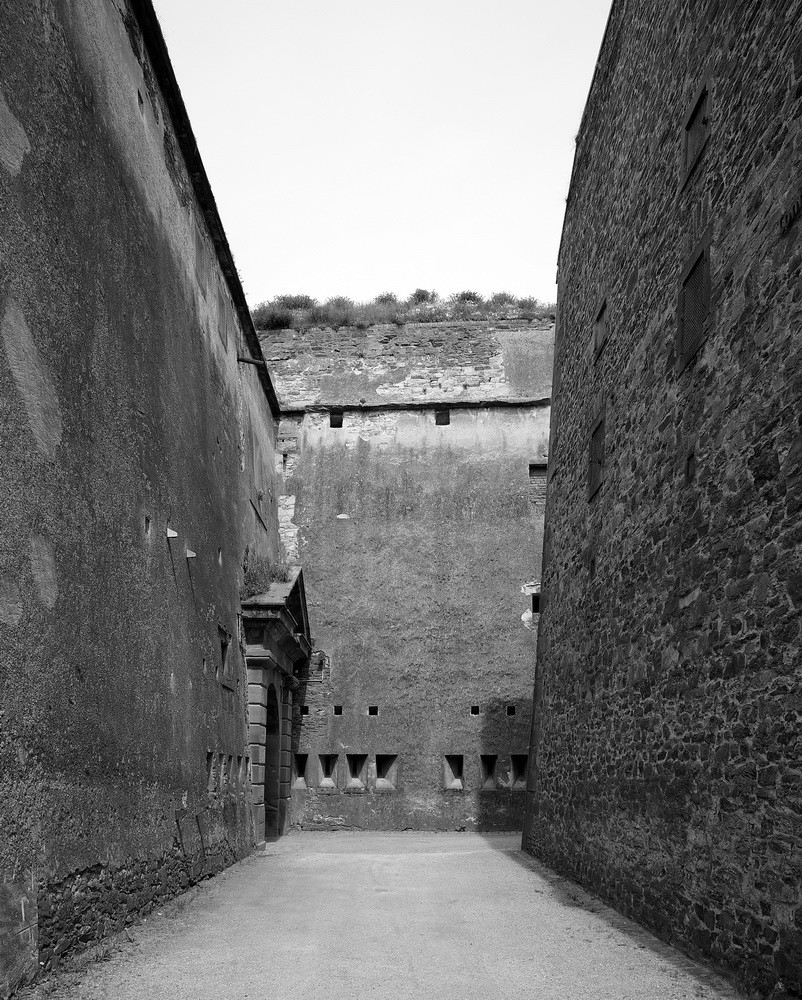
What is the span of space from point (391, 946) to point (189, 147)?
895 centimetres

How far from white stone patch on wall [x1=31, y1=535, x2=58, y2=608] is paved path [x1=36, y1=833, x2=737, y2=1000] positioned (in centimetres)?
230

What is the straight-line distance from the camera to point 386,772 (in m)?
18.0

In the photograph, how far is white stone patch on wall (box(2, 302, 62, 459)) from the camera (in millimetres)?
5582

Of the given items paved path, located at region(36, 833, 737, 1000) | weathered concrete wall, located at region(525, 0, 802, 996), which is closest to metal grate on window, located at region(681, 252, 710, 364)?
weathered concrete wall, located at region(525, 0, 802, 996)

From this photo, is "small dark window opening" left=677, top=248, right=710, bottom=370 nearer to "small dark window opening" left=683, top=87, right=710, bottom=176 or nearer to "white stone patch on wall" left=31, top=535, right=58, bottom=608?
"small dark window opening" left=683, top=87, right=710, bottom=176

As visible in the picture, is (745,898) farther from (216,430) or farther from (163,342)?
(216,430)

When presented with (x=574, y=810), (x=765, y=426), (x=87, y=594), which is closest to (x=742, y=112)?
(x=765, y=426)

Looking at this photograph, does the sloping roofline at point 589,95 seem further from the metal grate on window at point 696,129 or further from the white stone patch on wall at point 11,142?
the white stone patch on wall at point 11,142

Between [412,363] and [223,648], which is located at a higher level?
[412,363]

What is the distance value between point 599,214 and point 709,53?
410cm

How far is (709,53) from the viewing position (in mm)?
7316

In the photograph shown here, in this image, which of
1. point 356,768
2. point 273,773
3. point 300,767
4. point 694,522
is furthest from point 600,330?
point 300,767

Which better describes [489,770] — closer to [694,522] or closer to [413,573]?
[413,573]

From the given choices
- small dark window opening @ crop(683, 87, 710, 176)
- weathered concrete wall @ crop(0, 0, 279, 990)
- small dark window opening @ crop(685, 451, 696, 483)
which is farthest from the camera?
small dark window opening @ crop(683, 87, 710, 176)
